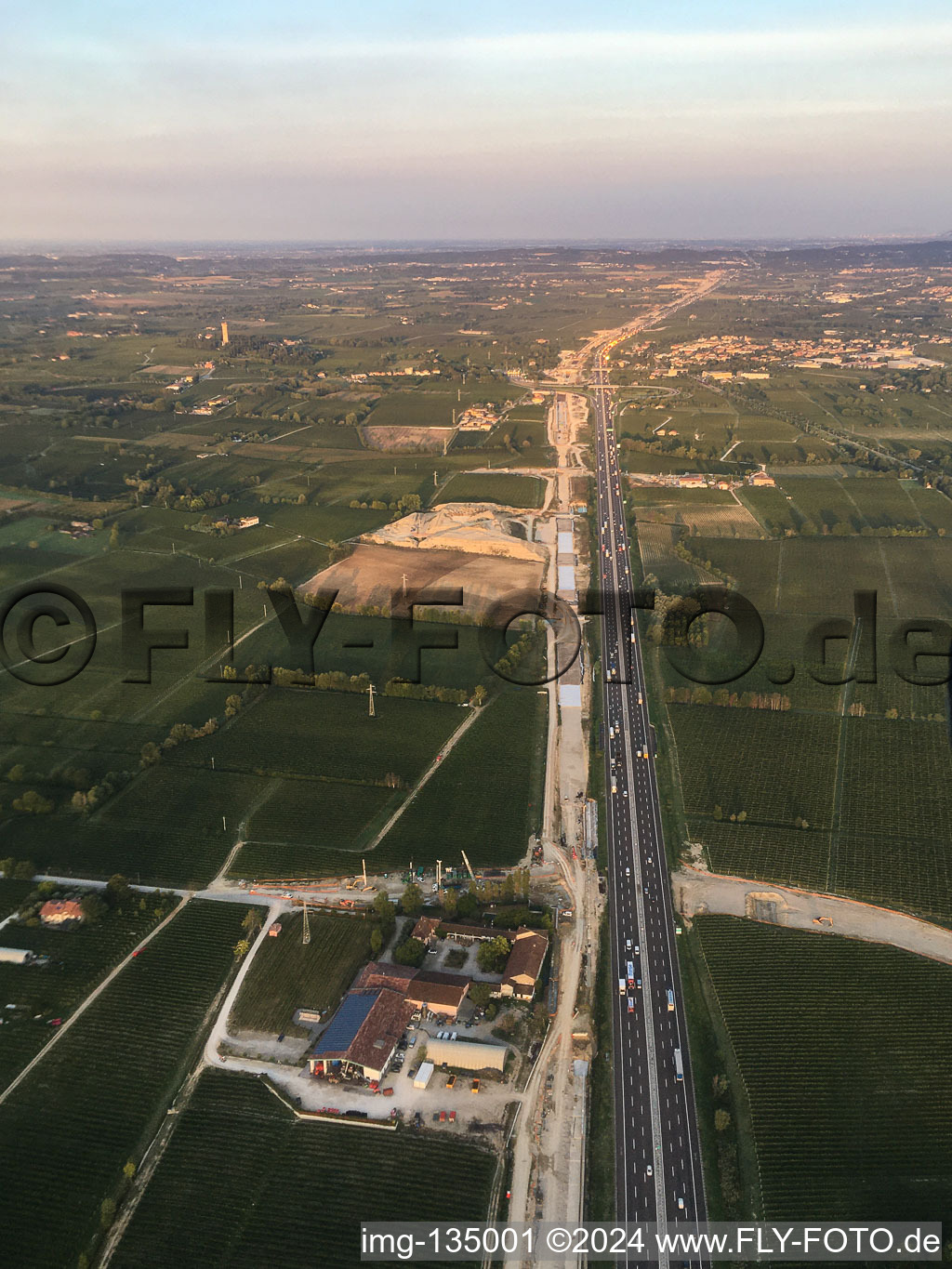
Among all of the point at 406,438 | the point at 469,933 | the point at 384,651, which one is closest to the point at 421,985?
the point at 469,933

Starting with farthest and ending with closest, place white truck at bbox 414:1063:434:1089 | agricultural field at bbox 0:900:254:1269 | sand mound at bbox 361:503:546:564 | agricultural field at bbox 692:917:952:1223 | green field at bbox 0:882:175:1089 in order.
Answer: sand mound at bbox 361:503:546:564 < green field at bbox 0:882:175:1089 < white truck at bbox 414:1063:434:1089 < agricultural field at bbox 692:917:952:1223 < agricultural field at bbox 0:900:254:1269

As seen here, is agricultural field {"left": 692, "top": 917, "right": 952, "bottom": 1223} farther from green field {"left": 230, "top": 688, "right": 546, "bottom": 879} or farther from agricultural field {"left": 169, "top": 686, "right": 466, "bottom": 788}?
agricultural field {"left": 169, "top": 686, "right": 466, "bottom": 788}

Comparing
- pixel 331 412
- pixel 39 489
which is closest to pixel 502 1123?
pixel 39 489

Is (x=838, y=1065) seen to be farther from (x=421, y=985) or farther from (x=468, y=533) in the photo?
(x=468, y=533)

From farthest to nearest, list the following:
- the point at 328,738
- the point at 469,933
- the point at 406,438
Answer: the point at 406,438
the point at 328,738
the point at 469,933

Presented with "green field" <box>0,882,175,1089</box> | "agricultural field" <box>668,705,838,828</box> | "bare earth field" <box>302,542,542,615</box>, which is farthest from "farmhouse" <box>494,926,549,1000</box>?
"bare earth field" <box>302,542,542,615</box>

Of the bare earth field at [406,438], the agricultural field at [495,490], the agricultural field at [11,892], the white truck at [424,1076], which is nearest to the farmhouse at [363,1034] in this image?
the white truck at [424,1076]

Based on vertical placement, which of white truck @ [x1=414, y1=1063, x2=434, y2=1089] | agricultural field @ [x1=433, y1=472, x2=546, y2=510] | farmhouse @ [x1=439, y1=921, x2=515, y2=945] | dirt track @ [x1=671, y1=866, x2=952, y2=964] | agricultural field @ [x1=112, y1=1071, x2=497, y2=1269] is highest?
agricultural field @ [x1=433, y1=472, x2=546, y2=510]
